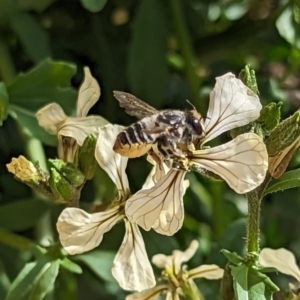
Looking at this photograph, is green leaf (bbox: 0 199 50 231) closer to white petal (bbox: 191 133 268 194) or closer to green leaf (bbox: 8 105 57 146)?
green leaf (bbox: 8 105 57 146)

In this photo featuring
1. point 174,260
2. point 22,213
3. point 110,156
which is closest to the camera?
point 110,156

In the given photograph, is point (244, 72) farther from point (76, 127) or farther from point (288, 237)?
point (288, 237)

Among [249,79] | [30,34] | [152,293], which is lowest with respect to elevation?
[152,293]

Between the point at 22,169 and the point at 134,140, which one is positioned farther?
the point at 22,169

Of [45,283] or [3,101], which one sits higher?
[3,101]

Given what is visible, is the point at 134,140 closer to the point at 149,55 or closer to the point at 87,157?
the point at 87,157

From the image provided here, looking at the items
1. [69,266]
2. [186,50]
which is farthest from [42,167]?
[186,50]

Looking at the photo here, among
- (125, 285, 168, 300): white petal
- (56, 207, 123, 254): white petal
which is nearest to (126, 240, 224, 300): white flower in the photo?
(125, 285, 168, 300): white petal

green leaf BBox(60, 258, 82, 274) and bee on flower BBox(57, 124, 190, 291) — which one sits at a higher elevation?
bee on flower BBox(57, 124, 190, 291)

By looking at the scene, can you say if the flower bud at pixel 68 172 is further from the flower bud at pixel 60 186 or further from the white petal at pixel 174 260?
the white petal at pixel 174 260
